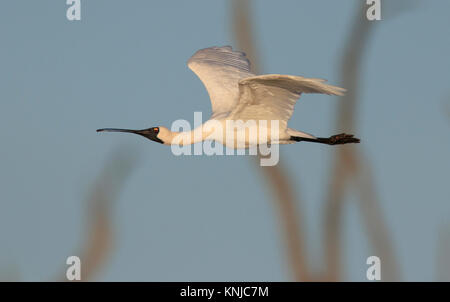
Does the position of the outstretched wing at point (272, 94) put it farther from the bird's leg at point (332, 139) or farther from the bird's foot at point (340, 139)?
the bird's foot at point (340, 139)

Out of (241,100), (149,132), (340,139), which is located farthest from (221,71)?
(340,139)

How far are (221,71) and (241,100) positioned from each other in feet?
8.95

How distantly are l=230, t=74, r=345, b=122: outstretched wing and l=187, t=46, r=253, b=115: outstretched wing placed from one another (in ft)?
4.16

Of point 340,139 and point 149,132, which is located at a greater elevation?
point 149,132

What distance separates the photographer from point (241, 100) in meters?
11.7

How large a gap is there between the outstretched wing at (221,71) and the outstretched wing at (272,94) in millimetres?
1269

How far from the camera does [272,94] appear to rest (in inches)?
456

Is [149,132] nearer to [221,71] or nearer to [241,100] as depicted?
[221,71]

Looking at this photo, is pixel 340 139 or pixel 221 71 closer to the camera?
pixel 340 139

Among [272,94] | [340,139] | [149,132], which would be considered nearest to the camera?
[272,94]

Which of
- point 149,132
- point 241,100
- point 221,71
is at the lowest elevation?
point 149,132

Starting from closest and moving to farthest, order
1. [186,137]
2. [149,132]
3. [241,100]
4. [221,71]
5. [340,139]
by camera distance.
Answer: [241,100], [340,139], [186,137], [149,132], [221,71]

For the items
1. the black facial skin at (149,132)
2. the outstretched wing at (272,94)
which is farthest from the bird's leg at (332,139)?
the black facial skin at (149,132)
